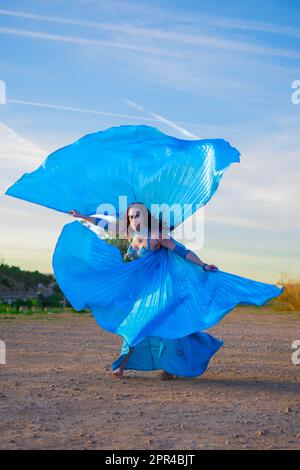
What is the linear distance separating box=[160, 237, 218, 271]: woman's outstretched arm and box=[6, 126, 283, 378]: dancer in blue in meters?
0.01

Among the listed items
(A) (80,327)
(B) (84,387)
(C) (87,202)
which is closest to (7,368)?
(B) (84,387)

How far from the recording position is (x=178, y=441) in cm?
570

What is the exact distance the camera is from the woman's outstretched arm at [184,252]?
8273mm

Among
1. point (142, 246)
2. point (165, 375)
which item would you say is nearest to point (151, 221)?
point (142, 246)

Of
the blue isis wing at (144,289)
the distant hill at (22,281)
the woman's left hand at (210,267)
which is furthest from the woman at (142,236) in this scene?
the distant hill at (22,281)

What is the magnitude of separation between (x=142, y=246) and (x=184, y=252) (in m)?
0.57

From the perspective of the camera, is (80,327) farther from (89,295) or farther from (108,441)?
(108,441)

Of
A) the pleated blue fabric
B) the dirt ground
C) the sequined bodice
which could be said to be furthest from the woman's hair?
the dirt ground

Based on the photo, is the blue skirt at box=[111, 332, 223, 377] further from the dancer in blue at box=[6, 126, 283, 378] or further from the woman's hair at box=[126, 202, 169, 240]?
the woman's hair at box=[126, 202, 169, 240]

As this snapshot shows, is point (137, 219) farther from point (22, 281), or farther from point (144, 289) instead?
point (22, 281)

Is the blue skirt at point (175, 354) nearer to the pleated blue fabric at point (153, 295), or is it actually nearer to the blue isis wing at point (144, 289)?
the pleated blue fabric at point (153, 295)

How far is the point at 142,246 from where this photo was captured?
28.5ft

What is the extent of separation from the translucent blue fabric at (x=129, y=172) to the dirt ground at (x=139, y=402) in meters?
2.06
